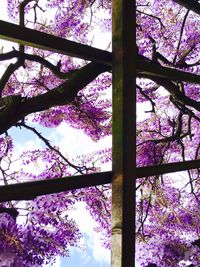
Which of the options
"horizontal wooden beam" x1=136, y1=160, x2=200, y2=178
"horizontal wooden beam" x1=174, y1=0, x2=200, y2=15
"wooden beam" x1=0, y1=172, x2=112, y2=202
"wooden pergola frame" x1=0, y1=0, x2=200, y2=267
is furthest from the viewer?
"horizontal wooden beam" x1=174, y1=0, x2=200, y2=15

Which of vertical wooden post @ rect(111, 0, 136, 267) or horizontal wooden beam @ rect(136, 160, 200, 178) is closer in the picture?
vertical wooden post @ rect(111, 0, 136, 267)

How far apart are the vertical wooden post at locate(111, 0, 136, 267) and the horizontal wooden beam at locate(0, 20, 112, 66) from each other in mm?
52

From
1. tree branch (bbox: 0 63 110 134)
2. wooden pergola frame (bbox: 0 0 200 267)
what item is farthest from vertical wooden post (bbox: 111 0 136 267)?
tree branch (bbox: 0 63 110 134)

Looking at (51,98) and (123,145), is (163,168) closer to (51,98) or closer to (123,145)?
(123,145)

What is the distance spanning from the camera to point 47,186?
0.83 metres

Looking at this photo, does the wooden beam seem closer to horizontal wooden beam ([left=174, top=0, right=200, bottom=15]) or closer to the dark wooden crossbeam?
the dark wooden crossbeam

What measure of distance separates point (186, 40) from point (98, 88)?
1047 millimetres

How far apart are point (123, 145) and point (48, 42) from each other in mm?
311

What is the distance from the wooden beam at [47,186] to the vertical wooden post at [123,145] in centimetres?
5

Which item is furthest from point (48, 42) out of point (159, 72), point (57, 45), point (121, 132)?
point (159, 72)

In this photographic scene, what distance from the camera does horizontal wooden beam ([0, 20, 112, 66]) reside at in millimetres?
765

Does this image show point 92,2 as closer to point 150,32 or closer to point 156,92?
point 150,32

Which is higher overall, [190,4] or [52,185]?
[190,4]

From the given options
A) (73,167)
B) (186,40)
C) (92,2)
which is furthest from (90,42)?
(73,167)
